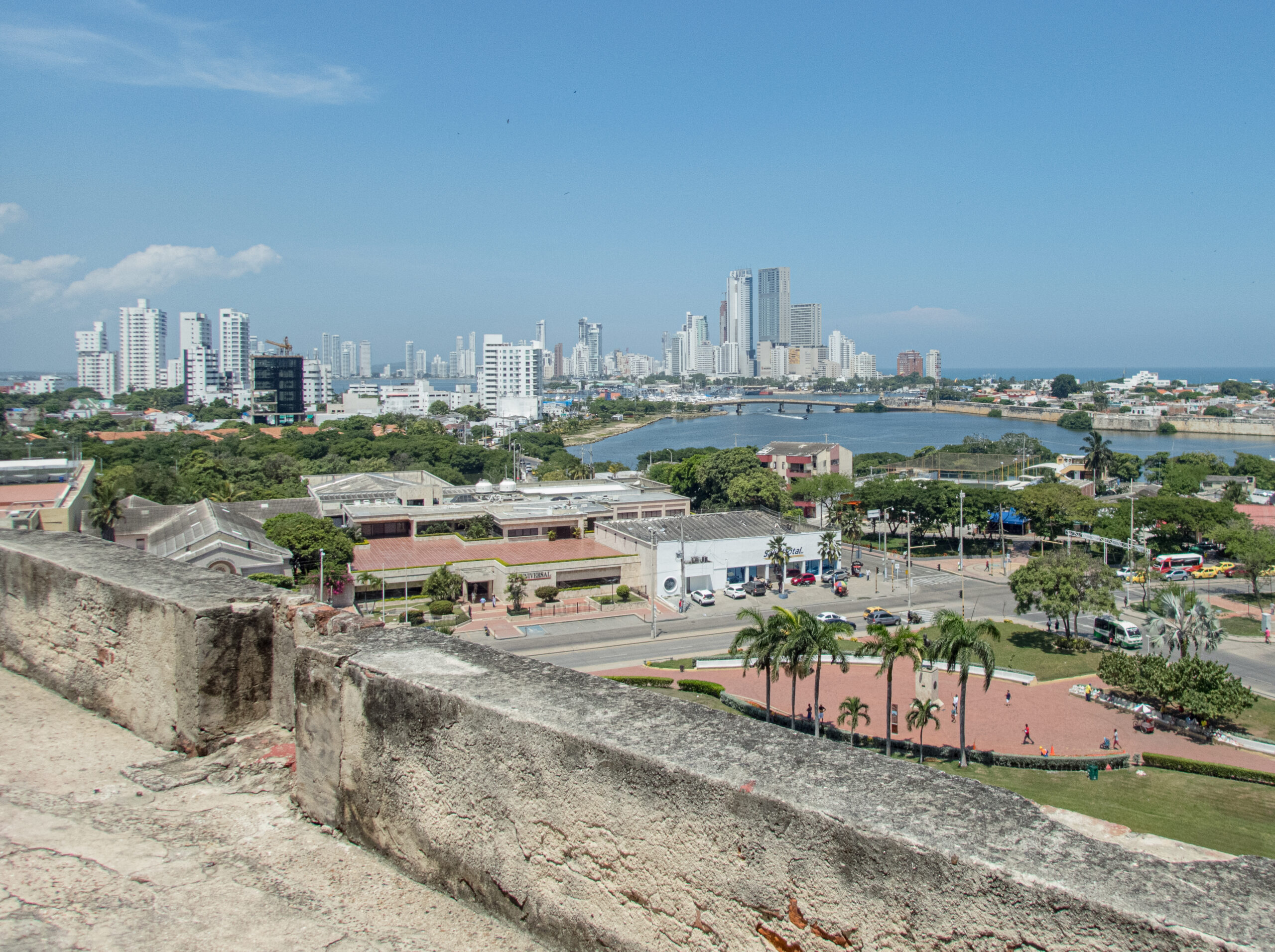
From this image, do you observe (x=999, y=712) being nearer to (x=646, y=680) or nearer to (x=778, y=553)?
(x=646, y=680)

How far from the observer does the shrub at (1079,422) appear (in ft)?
339

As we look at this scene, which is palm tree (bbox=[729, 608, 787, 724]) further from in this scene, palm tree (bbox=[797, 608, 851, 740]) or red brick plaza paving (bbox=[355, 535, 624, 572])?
red brick plaza paving (bbox=[355, 535, 624, 572])

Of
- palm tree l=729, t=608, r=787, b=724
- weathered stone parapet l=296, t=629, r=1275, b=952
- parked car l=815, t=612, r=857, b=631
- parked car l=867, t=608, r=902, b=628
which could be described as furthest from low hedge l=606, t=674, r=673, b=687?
weathered stone parapet l=296, t=629, r=1275, b=952

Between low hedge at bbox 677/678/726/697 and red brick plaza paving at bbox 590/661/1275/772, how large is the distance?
1.23 feet

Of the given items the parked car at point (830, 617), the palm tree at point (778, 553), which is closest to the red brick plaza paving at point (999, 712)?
the parked car at point (830, 617)

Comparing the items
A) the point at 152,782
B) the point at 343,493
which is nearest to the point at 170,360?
the point at 343,493

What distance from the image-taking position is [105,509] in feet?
79.0

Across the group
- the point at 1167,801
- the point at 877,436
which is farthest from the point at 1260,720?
the point at 877,436

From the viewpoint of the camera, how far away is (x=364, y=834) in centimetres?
304

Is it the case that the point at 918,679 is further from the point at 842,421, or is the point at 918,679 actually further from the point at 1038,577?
the point at 842,421

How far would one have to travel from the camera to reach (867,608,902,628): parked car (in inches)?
971

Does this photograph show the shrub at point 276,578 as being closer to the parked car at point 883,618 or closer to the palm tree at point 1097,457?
the parked car at point 883,618

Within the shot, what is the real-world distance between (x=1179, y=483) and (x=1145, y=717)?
31743 millimetres

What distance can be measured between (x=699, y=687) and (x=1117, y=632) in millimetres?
11440
